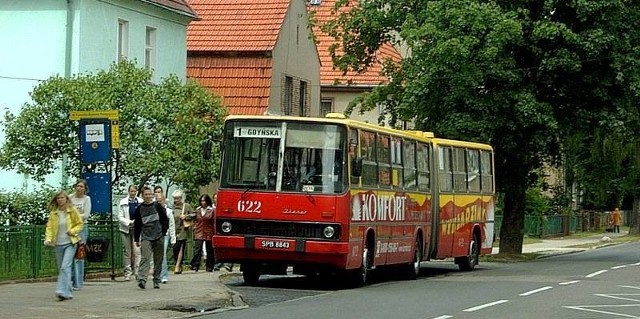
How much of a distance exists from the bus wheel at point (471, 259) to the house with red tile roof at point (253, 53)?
12.0 metres

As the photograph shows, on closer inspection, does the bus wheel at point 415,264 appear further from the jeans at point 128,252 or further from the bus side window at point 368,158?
the jeans at point 128,252

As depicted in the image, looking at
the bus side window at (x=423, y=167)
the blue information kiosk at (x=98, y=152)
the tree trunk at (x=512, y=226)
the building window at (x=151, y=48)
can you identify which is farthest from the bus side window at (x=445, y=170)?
the tree trunk at (x=512, y=226)

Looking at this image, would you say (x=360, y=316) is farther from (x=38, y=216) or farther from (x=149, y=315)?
(x=38, y=216)

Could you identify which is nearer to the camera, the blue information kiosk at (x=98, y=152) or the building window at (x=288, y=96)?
the blue information kiosk at (x=98, y=152)

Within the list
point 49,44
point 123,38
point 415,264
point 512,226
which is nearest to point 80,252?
point 415,264

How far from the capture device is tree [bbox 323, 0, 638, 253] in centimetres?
3784

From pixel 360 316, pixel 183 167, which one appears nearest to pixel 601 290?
pixel 360 316

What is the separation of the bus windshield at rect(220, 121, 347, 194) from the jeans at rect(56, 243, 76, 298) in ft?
17.1

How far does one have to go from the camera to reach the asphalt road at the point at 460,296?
18917 mm

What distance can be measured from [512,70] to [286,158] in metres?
16.4

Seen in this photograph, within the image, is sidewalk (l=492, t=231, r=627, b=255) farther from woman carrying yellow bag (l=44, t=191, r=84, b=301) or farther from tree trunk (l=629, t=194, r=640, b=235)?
woman carrying yellow bag (l=44, t=191, r=84, b=301)

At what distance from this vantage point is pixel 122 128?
29.5 meters

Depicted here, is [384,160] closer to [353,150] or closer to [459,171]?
[353,150]

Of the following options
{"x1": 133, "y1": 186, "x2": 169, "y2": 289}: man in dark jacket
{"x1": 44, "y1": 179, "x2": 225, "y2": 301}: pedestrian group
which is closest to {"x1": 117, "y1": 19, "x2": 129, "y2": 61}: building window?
{"x1": 44, "y1": 179, "x2": 225, "y2": 301}: pedestrian group
